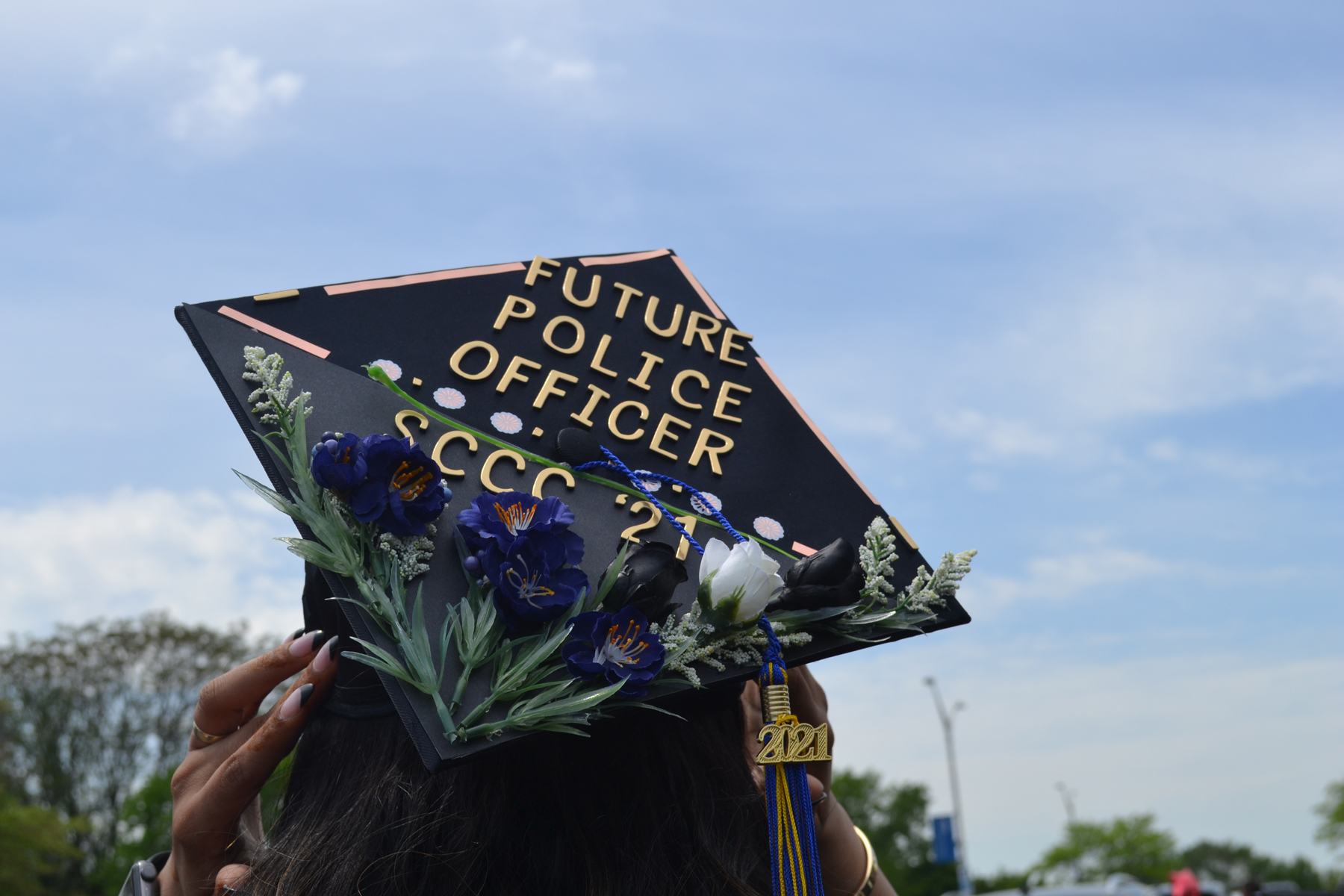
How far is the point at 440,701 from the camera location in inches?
51.3

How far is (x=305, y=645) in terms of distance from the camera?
151 centimetres

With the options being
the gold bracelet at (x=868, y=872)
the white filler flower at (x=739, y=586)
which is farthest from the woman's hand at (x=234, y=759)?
the gold bracelet at (x=868, y=872)

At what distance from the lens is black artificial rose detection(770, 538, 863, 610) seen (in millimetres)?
1517

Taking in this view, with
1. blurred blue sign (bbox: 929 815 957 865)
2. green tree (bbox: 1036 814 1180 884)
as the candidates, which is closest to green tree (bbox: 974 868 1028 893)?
→ green tree (bbox: 1036 814 1180 884)

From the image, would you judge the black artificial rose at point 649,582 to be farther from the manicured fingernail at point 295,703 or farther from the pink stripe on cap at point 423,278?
the pink stripe on cap at point 423,278

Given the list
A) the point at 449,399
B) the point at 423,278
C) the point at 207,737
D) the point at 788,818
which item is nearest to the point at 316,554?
the point at 449,399

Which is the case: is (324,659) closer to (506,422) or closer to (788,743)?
(506,422)

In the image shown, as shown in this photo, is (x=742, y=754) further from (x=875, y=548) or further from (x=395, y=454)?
(x=395, y=454)

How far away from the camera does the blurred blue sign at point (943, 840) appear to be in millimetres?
19797

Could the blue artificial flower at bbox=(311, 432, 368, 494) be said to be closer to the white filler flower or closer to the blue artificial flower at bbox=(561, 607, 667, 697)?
the blue artificial flower at bbox=(561, 607, 667, 697)

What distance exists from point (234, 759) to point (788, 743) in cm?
83

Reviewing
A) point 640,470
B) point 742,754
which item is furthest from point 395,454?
point 742,754

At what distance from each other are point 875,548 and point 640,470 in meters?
0.40

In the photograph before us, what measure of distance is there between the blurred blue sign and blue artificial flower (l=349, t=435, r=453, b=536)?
2007cm
